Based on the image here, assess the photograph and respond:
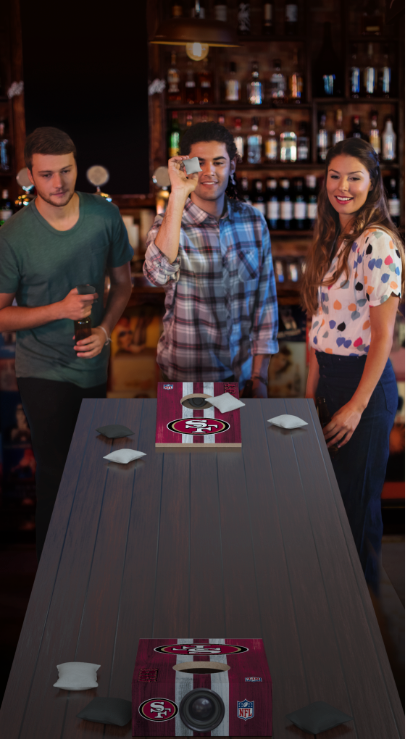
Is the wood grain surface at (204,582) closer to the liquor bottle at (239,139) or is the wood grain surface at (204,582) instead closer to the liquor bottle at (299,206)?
the liquor bottle at (299,206)

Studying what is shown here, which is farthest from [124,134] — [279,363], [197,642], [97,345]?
[197,642]

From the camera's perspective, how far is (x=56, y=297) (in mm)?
2758

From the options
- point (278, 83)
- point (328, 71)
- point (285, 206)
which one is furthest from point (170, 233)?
point (328, 71)

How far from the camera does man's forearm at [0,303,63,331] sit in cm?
268

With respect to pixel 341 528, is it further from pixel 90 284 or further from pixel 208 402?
pixel 90 284

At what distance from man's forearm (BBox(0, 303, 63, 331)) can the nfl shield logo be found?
1879 millimetres

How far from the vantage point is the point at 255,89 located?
433 cm

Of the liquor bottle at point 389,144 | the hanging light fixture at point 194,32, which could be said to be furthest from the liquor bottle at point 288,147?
the hanging light fixture at point 194,32

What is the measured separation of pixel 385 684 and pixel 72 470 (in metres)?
0.97

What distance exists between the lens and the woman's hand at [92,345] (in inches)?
110

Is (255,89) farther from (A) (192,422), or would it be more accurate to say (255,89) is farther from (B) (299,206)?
(A) (192,422)

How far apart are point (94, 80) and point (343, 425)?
285 centimetres

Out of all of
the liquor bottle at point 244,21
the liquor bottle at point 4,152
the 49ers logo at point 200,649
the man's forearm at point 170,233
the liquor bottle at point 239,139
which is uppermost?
the liquor bottle at point 244,21

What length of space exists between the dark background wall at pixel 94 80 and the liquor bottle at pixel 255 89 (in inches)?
24.7
